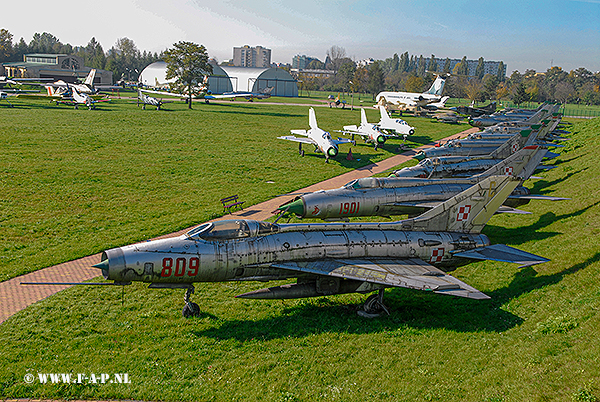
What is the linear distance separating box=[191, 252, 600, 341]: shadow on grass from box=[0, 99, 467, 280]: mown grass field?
432 inches

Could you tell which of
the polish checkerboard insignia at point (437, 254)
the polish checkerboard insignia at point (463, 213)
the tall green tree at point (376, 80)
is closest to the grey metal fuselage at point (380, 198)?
the polish checkerboard insignia at point (463, 213)

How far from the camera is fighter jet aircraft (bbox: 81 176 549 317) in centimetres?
1374

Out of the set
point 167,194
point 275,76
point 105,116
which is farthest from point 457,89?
point 167,194

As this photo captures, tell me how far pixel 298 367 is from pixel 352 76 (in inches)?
6657

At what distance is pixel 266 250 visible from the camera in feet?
48.3

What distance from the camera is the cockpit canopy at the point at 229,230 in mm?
14547

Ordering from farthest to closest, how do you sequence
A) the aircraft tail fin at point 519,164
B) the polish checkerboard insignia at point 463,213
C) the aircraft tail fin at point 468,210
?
the aircraft tail fin at point 519,164
the polish checkerboard insignia at point 463,213
the aircraft tail fin at point 468,210

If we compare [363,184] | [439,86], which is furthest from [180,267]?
[439,86]

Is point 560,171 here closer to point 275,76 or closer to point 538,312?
point 538,312

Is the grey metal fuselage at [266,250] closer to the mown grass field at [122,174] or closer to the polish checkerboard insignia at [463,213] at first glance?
the polish checkerboard insignia at [463,213]

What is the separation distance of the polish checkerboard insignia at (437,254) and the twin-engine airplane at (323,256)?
40 millimetres

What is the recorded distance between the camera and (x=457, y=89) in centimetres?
18062

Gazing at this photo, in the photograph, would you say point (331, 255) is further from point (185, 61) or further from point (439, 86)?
point (439, 86)

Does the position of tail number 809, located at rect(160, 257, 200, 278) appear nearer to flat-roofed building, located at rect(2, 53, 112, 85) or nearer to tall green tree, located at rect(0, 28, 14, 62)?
flat-roofed building, located at rect(2, 53, 112, 85)
